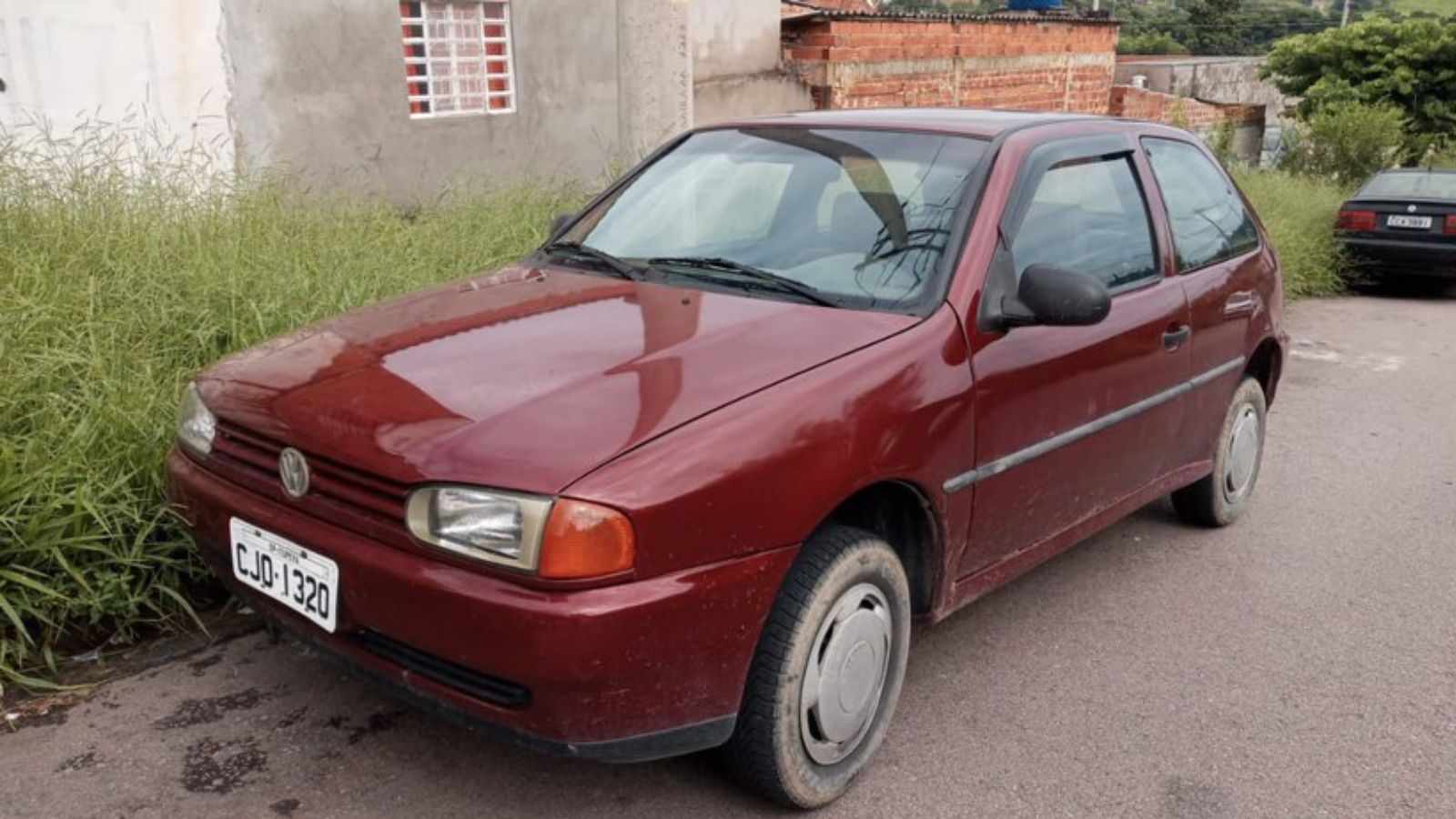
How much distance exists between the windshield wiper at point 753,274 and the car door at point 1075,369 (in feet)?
1.46

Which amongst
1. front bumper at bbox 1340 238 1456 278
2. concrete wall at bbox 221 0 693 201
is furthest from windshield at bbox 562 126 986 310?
front bumper at bbox 1340 238 1456 278

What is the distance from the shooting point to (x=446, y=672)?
2.61m

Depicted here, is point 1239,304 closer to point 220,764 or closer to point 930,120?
point 930,120

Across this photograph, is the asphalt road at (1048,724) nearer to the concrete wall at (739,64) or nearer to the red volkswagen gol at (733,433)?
the red volkswagen gol at (733,433)

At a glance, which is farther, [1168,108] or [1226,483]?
[1168,108]

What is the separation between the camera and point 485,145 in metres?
9.98

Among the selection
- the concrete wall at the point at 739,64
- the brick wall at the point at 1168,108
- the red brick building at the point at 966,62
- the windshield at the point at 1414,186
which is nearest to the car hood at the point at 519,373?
the concrete wall at the point at 739,64

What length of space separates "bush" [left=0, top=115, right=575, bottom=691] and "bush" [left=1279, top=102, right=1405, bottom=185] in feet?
43.7

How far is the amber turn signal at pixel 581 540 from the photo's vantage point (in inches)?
95.7

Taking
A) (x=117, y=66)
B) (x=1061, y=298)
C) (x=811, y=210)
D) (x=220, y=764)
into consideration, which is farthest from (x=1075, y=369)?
(x=117, y=66)

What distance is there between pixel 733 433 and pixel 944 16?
11.8 m

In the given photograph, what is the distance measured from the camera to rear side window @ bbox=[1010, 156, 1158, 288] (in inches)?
147

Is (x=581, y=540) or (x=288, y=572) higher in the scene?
(x=581, y=540)

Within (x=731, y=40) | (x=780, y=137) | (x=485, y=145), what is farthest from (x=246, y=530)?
(x=731, y=40)
